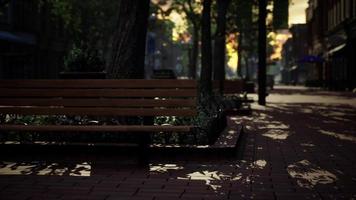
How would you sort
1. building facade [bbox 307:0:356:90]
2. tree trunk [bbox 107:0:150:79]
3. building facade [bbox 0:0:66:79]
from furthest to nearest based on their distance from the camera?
building facade [bbox 307:0:356:90] → building facade [bbox 0:0:66:79] → tree trunk [bbox 107:0:150:79]

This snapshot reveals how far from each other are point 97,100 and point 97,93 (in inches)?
3.4

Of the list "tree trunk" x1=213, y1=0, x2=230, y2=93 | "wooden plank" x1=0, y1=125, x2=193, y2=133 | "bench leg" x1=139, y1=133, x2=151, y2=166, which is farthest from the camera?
"tree trunk" x1=213, y1=0, x2=230, y2=93

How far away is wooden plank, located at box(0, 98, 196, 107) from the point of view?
603 cm

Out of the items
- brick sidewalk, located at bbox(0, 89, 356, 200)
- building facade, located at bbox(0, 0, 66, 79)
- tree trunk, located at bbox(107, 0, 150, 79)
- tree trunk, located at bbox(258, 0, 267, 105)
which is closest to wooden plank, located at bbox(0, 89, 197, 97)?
brick sidewalk, located at bbox(0, 89, 356, 200)

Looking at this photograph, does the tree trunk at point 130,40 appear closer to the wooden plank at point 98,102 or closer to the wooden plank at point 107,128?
the wooden plank at point 98,102

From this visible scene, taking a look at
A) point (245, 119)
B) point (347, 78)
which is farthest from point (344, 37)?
point (245, 119)

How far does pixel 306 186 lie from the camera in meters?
5.14

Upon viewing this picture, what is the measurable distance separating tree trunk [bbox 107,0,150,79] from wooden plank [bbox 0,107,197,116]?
1.93 meters

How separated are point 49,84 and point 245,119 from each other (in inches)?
283

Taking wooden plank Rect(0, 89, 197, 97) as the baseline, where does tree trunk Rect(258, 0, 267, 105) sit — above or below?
above

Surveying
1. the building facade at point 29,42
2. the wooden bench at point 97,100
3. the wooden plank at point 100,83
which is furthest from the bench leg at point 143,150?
the building facade at point 29,42

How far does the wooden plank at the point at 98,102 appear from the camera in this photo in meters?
6.03

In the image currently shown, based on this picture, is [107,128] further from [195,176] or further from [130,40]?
[130,40]

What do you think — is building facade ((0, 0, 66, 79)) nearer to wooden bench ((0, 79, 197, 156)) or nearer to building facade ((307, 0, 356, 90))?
building facade ((307, 0, 356, 90))
